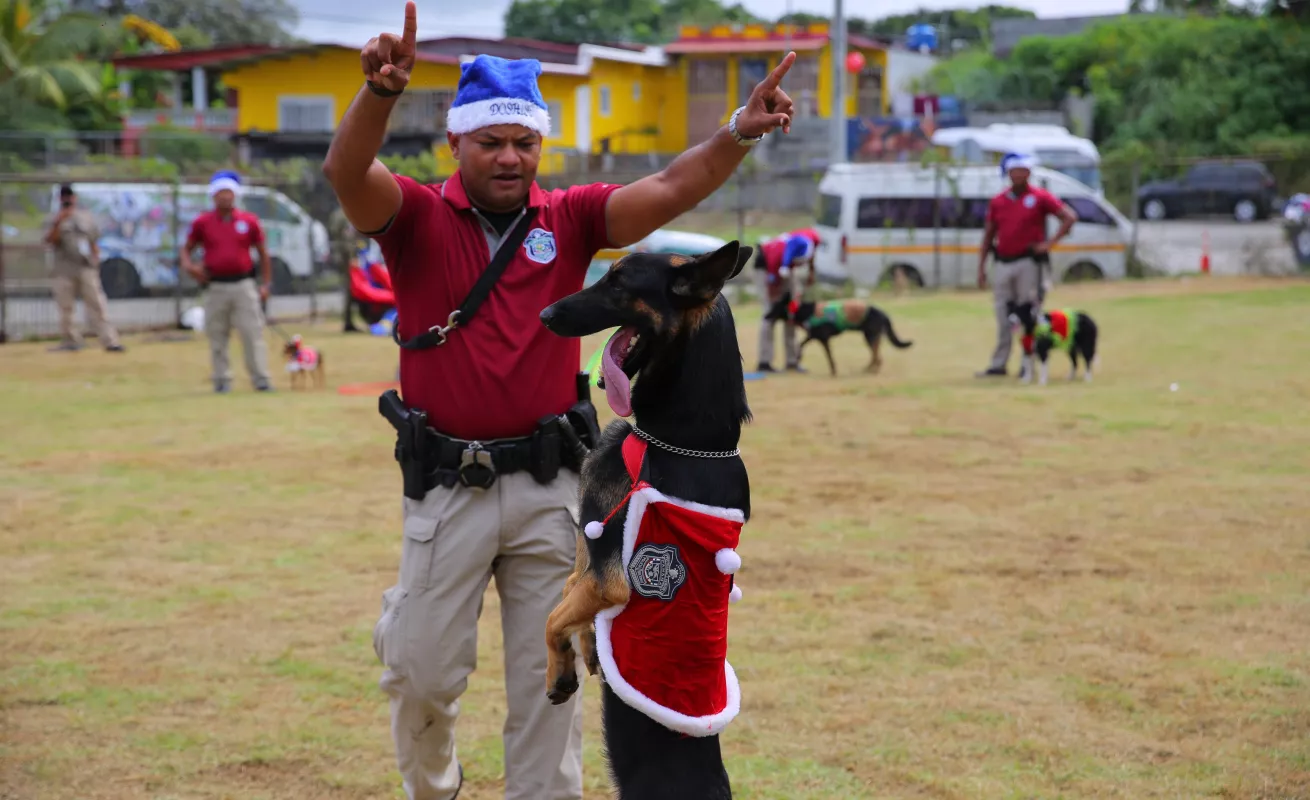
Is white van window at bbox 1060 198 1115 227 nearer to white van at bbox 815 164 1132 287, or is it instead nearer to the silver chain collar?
white van at bbox 815 164 1132 287

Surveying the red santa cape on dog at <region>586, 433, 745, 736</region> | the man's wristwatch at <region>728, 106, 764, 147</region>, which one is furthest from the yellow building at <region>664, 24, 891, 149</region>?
the red santa cape on dog at <region>586, 433, 745, 736</region>

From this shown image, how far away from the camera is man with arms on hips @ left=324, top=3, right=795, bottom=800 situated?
370cm

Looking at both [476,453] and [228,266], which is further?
[228,266]

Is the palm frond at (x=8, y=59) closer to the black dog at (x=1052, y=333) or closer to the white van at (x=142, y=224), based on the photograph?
the white van at (x=142, y=224)

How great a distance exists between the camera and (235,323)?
13.1 meters

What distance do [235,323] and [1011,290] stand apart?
7.86 metres

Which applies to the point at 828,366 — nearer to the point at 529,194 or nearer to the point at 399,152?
the point at 529,194

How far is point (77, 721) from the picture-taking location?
5055mm

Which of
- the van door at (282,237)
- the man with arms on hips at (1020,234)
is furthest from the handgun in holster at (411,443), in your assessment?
the van door at (282,237)

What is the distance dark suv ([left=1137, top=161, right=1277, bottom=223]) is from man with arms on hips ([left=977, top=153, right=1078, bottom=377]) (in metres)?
22.1

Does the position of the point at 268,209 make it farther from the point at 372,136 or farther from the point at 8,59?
the point at 8,59

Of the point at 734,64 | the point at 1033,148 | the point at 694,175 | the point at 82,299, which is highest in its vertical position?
the point at 734,64

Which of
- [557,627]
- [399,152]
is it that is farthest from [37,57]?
[557,627]

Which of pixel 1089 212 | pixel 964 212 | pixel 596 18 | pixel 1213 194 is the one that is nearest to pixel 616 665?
pixel 964 212
